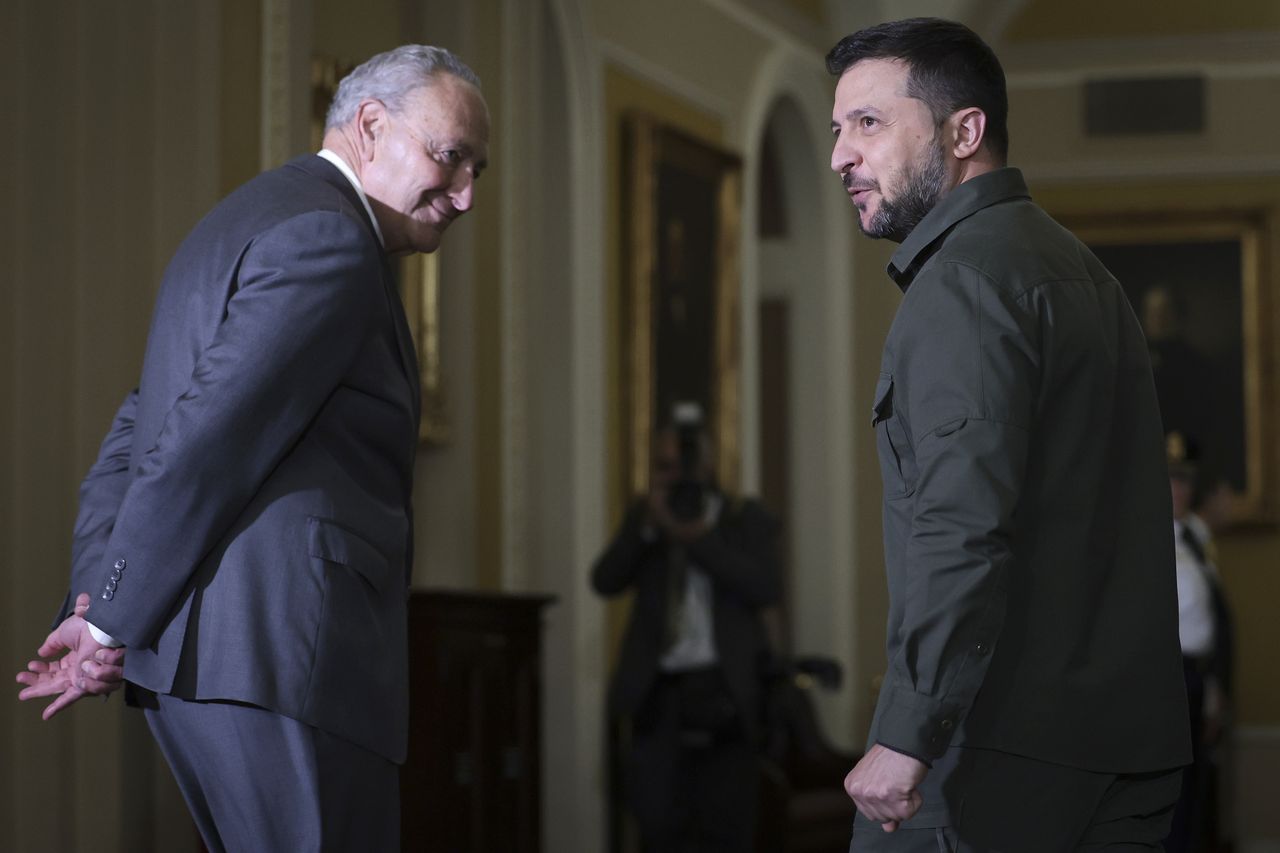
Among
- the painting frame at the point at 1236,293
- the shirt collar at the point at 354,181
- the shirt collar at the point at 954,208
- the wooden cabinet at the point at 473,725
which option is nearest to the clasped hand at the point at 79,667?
the shirt collar at the point at 354,181

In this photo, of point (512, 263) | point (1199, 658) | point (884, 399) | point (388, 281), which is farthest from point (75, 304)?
point (1199, 658)

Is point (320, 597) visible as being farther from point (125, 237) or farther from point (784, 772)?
point (784, 772)

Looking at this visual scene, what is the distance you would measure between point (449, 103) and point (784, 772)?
19.2 ft

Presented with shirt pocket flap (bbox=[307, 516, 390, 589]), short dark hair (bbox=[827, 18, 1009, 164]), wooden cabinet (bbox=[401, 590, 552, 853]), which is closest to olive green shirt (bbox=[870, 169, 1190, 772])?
short dark hair (bbox=[827, 18, 1009, 164])

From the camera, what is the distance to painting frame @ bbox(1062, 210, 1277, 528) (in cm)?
979

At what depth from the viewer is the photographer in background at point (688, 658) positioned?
18.8 ft

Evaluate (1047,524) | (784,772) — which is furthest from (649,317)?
(1047,524)

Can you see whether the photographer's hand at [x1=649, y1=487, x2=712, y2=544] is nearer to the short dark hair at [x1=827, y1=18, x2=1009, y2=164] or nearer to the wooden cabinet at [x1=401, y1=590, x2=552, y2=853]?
the wooden cabinet at [x1=401, y1=590, x2=552, y2=853]

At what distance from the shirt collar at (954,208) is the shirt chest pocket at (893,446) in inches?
6.9

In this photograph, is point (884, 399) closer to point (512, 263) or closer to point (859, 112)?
point (859, 112)

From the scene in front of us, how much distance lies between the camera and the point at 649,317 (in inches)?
283

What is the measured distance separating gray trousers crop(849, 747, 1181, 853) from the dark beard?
2.24 feet

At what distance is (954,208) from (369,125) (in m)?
0.95

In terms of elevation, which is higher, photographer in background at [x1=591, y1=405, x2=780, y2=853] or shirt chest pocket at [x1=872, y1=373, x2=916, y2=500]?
shirt chest pocket at [x1=872, y1=373, x2=916, y2=500]
